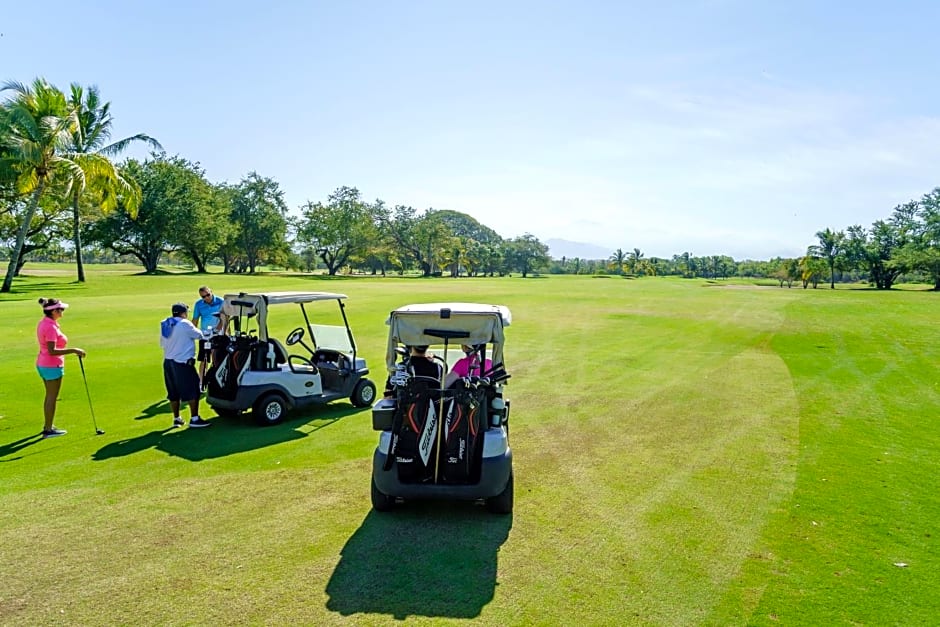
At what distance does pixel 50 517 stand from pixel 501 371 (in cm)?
466

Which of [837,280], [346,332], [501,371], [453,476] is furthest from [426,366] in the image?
→ [837,280]

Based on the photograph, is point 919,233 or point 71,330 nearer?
point 71,330

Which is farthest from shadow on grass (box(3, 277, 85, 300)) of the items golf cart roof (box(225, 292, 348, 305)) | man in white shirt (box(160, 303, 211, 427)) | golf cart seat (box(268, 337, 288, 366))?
golf cart seat (box(268, 337, 288, 366))

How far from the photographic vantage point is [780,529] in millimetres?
5770

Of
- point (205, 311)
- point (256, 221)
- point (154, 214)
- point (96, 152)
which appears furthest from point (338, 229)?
point (205, 311)

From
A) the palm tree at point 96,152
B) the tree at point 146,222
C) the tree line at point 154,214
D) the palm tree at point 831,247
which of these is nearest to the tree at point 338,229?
the tree line at point 154,214

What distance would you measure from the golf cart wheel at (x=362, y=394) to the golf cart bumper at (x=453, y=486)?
4.91 meters

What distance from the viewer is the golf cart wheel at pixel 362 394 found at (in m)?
10.6

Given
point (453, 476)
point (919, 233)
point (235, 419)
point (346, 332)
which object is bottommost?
point (235, 419)

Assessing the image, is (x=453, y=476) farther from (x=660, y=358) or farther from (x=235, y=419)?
(x=660, y=358)

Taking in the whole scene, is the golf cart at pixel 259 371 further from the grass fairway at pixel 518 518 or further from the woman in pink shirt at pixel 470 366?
the woman in pink shirt at pixel 470 366

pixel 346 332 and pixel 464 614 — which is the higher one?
pixel 346 332

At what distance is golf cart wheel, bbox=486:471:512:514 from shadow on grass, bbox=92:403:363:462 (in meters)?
3.86

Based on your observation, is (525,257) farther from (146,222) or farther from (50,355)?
(50,355)
